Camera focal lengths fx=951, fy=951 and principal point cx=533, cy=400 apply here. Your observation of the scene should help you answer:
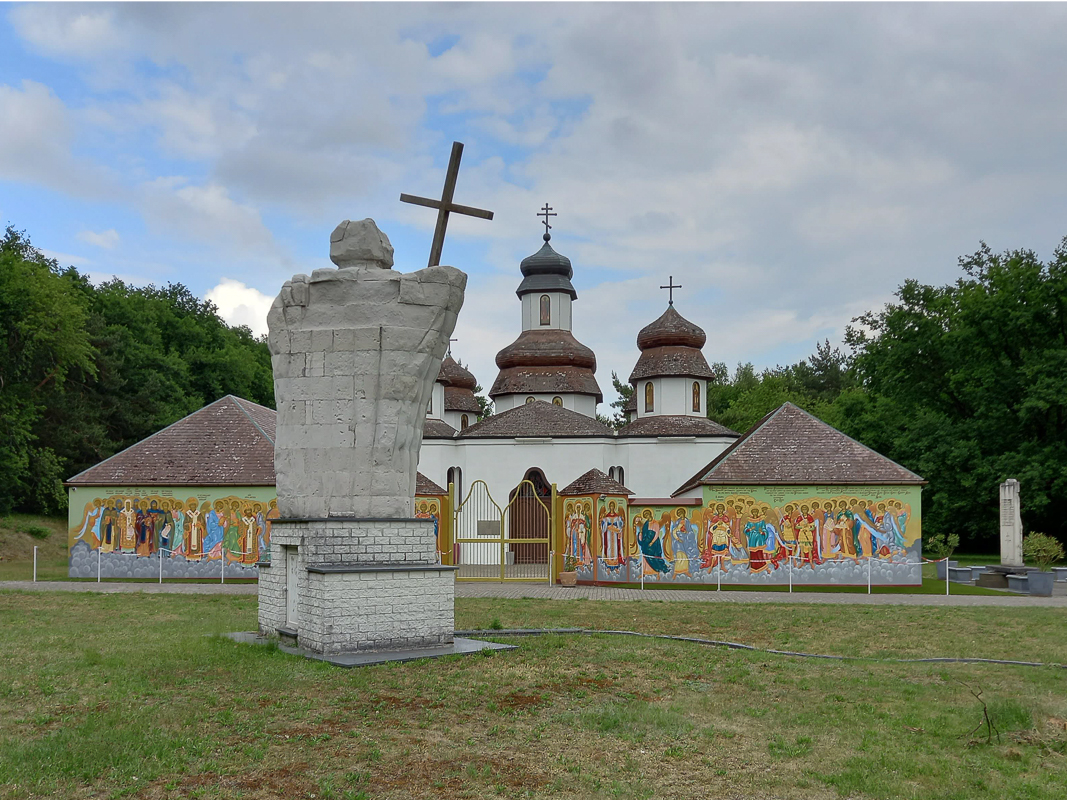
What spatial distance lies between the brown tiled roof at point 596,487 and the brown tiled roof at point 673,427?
1002 cm

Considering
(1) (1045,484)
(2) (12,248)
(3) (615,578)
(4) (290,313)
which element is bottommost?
(3) (615,578)

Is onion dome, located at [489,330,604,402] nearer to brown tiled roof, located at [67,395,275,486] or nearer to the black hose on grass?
brown tiled roof, located at [67,395,275,486]

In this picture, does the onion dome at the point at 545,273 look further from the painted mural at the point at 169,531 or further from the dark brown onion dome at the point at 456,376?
the painted mural at the point at 169,531

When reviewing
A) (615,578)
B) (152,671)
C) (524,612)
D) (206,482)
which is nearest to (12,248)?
(206,482)

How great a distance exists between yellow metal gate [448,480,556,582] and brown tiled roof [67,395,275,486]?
5.31m

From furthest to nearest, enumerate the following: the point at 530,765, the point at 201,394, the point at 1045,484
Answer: the point at 201,394 < the point at 1045,484 < the point at 530,765

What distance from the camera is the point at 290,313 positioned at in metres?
11.6

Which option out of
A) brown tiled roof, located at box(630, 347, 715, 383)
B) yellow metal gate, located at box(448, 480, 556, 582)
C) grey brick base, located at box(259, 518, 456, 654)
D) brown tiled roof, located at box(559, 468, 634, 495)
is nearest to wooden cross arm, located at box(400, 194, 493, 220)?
grey brick base, located at box(259, 518, 456, 654)

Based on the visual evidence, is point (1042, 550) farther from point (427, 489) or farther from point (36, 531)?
point (36, 531)

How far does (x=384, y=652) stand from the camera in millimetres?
10727

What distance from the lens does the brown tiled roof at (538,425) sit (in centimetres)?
3469

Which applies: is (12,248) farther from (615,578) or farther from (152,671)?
(152,671)

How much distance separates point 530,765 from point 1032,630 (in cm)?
1071

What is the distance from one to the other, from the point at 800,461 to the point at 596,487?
529 cm
